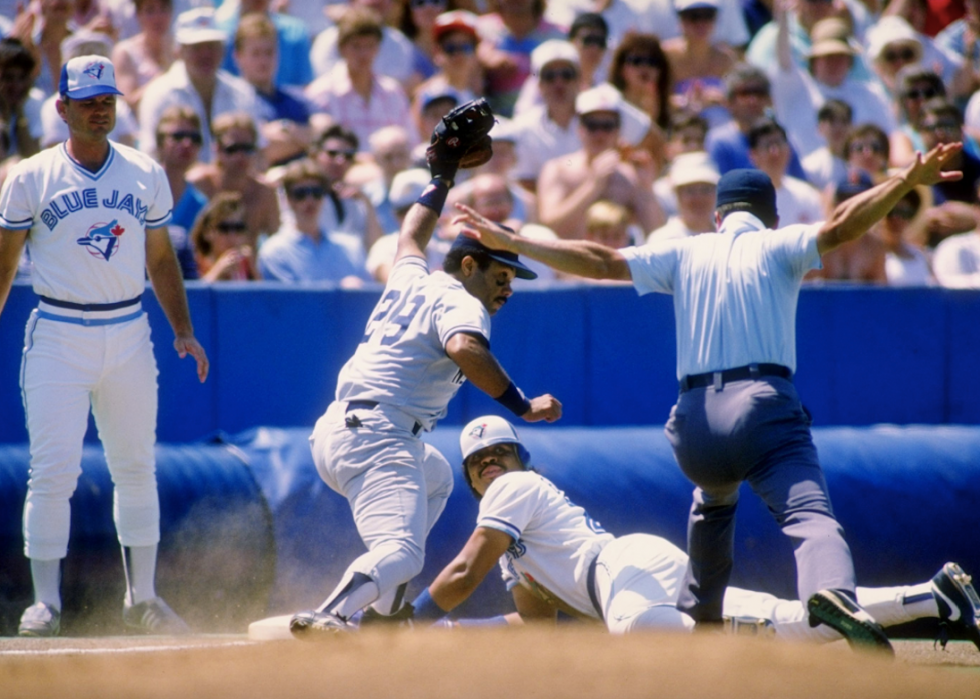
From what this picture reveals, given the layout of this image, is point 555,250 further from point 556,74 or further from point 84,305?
point 556,74

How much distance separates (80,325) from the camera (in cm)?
572

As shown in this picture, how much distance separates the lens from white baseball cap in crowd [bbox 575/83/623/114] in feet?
29.3

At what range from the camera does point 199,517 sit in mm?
6332

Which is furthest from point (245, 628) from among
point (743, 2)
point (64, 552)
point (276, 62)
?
point (743, 2)

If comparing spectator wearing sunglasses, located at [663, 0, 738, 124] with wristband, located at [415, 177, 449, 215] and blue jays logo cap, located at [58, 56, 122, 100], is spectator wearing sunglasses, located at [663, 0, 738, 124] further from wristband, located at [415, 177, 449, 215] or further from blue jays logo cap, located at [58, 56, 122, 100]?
blue jays logo cap, located at [58, 56, 122, 100]

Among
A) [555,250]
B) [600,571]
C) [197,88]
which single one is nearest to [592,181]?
[197,88]

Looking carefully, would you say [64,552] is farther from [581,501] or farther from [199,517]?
[581,501]

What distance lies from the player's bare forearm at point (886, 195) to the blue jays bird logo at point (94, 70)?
3057mm

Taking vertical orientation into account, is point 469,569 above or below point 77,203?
below

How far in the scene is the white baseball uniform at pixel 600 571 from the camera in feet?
17.1

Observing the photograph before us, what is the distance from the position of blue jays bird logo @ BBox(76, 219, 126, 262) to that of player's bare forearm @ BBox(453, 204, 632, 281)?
61.2 inches

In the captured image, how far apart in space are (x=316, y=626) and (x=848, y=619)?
173 cm

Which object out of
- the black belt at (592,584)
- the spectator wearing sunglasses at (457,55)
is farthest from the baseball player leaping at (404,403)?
the spectator wearing sunglasses at (457,55)

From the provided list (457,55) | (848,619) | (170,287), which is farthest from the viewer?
(457,55)
